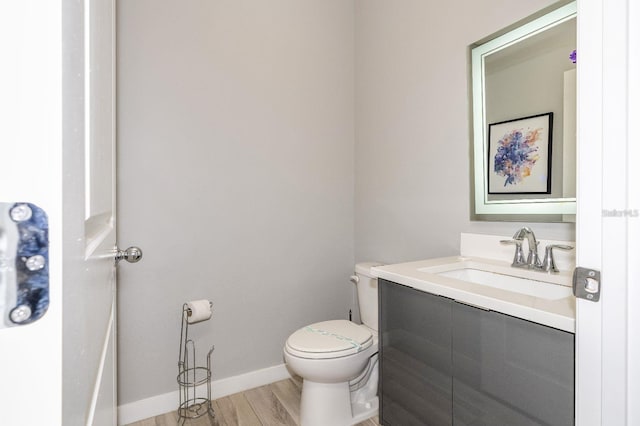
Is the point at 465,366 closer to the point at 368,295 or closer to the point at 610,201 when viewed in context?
Result: the point at 610,201

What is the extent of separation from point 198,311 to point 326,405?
2.62 ft

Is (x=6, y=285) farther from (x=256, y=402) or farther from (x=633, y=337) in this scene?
(x=256, y=402)

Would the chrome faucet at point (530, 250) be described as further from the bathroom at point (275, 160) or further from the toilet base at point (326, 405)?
the toilet base at point (326, 405)

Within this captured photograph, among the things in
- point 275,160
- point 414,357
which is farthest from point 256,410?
point 275,160

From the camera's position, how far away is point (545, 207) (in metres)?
1.41

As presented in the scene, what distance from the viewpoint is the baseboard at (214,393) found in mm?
1779

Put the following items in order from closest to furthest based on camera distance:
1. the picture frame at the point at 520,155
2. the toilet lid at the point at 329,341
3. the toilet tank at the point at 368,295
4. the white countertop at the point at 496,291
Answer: the white countertop at the point at 496,291 → the picture frame at the point at 520,155 → the toilet lid at the point at 329,341 → the toilet tank at the point at 368,295

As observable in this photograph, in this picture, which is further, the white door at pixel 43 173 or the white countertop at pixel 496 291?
the white countertop at pixel 496 291

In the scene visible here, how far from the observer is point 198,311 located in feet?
5.80

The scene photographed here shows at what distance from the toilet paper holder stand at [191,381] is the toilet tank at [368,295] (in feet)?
2.98

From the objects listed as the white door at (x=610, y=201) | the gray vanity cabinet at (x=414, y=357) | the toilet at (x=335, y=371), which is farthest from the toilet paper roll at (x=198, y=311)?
the white door at (x=610, y=201)

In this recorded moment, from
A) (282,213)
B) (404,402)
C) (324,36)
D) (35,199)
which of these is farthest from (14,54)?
(324,36)

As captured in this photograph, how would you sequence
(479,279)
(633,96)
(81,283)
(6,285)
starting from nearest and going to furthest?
1. (6,285)
2. (81,283)
3. (633,96)
4. (479,279)

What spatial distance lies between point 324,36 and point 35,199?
8.12ft
